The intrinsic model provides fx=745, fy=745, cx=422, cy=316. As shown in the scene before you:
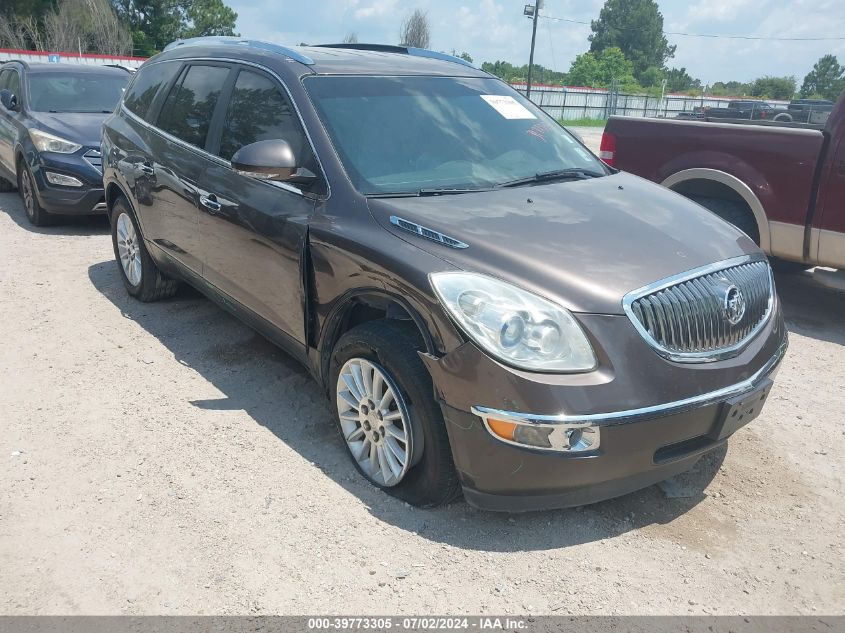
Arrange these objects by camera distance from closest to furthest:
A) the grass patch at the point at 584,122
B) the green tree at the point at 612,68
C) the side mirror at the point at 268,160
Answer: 1. the side mirror at the point at 268,160
2. the grass patch at the point at 584,122
3. the green tree at the point at 612,68

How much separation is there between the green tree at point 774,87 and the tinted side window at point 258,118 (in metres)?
54.1

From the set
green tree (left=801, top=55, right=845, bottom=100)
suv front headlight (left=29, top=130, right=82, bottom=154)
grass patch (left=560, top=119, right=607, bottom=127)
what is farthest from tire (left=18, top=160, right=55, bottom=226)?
green tree (left=801, top=55, right=845, bottom=100)

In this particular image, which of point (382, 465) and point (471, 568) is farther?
point (382, 465)

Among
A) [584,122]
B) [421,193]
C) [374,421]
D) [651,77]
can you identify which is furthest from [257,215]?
[651,77]

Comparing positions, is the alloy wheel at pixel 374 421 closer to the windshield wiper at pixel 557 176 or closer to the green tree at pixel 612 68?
the windshield wiper at pixel 557 176

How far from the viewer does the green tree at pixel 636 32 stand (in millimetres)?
100312

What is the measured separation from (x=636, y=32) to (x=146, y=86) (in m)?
107

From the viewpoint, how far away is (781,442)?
3850 millimetres

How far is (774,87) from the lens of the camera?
5519cm

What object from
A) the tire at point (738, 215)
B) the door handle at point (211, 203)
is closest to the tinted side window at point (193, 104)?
the door handle at point (211, 203)

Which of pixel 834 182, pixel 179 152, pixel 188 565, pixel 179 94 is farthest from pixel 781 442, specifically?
pixel 179 94

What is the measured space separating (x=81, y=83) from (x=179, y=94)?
199 inches

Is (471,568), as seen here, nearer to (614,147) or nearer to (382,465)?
(382,465)

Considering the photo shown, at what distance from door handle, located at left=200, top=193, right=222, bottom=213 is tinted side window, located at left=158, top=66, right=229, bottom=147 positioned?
0.36 meters
